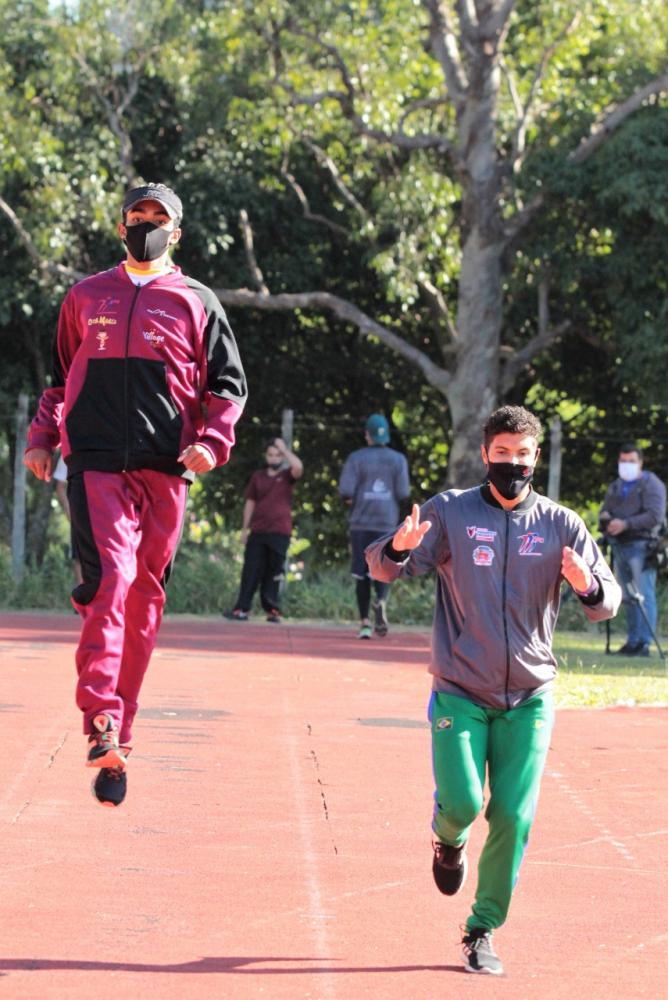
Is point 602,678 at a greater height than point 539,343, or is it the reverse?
point 539,343

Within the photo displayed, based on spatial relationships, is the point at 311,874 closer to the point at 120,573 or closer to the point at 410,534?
the point at 120,573

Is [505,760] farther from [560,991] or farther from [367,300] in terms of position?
[367,300]

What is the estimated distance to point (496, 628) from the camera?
5.32 m

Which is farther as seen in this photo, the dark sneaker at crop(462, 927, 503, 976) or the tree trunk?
the tree trunk

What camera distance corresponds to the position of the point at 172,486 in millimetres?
6223

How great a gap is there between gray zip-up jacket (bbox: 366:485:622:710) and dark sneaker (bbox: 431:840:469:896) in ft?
1.60

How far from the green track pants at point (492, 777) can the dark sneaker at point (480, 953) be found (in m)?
0.03

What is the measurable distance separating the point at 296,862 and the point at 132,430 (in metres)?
1.66

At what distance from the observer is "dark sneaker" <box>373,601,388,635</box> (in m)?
16.4

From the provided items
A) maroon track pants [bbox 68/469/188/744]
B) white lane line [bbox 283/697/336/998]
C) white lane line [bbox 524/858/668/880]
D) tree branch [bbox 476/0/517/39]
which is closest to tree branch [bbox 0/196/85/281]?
tree branch [bbox 476/0/517/39]

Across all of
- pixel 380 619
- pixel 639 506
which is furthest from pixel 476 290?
pixel 639 506

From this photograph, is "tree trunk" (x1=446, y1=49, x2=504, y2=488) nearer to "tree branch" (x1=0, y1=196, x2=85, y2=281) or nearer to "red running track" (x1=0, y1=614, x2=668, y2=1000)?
"tree branch" (x1=0, y1=196, x2=85, y2=281)

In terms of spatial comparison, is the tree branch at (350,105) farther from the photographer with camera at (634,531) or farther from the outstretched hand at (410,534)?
the outstretched hand at (410,534)

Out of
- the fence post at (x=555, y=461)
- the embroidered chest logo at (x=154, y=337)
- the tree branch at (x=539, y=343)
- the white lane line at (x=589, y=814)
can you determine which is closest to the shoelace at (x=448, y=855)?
the white lane line at (x=589, y=814)
